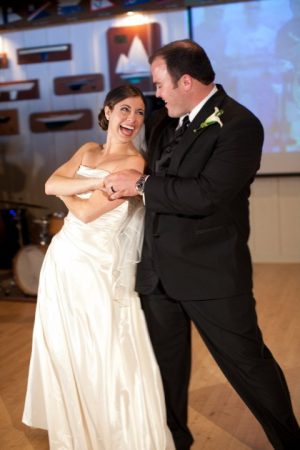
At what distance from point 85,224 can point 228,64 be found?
14.7 feet

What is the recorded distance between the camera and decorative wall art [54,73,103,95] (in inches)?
275

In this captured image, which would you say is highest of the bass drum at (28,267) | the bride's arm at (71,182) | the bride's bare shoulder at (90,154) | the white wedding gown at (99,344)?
the bride's bare shoulder at (90,154)

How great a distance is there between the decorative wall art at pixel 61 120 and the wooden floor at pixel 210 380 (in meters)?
2.29

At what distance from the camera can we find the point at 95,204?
2.49 metres

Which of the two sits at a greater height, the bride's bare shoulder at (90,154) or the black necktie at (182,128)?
the black necktie at (182,128)

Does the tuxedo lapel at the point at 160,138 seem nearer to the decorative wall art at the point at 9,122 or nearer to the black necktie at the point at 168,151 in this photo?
the black necktie at the point at 168,151

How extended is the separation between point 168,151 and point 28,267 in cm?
389

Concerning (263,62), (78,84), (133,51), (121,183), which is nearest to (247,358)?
(121,183)

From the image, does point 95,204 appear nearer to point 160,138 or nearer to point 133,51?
point 160,138

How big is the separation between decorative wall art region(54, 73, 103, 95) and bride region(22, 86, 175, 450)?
4465 millimetres

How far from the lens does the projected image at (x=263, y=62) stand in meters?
6.41

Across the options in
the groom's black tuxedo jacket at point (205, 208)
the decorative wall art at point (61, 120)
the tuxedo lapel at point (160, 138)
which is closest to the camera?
the groom's black tuxedo jacket at point (205, 208)

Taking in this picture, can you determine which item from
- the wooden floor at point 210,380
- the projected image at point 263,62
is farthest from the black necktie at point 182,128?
the projected image at point 263,62

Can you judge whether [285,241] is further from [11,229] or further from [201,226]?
[201,226]
